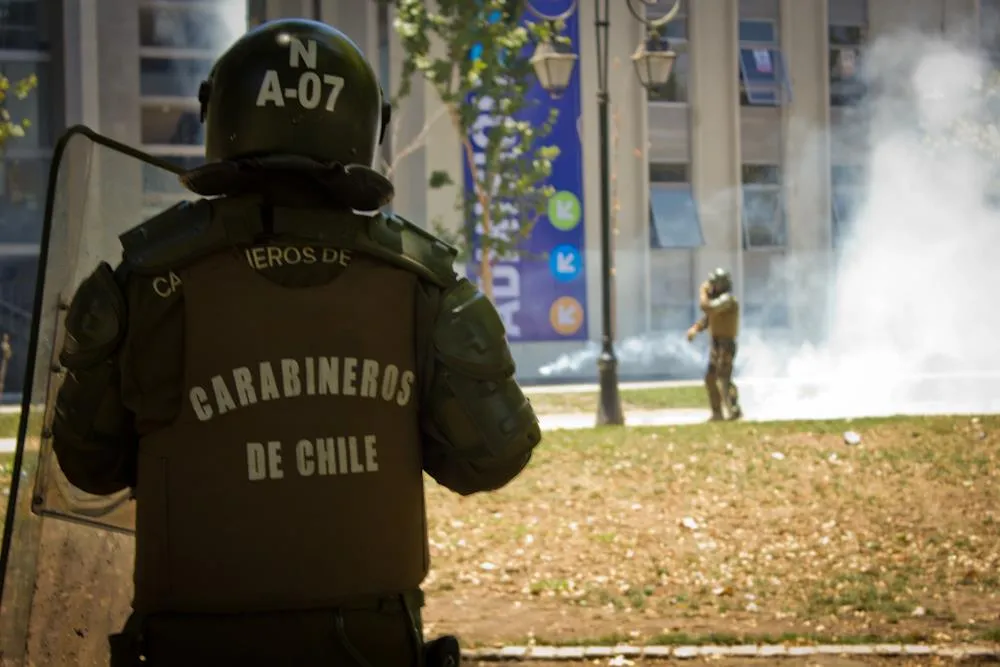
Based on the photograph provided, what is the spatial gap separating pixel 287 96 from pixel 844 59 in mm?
30645

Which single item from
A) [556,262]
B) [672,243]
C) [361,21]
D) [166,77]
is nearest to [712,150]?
[672,243]

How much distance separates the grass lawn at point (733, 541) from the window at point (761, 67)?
63.7ft

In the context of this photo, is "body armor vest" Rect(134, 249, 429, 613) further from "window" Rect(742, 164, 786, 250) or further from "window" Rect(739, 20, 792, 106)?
"window" Rect(742, 164, 786, 250)

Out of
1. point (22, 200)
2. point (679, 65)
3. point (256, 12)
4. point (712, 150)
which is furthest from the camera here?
point (712, 150)

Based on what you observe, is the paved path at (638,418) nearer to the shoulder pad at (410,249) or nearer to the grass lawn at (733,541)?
the grass lawn at (733,541)

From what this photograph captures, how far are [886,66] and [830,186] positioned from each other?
2.89 metres

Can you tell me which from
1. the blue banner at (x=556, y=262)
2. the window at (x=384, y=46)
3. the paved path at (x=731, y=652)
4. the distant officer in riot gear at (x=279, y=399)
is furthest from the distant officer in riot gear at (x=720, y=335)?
the blue banner at (x=556, y=262)

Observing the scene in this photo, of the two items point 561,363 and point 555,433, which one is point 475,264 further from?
point 555,433

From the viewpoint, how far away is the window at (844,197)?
3191 centimetres

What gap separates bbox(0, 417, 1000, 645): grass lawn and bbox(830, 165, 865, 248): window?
19812mm

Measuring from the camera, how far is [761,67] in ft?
101

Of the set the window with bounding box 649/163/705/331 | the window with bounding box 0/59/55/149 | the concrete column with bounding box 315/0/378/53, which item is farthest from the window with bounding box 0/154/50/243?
the window with bounding box 649/163/705/331

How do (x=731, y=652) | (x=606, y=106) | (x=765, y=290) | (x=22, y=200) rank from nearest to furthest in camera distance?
(x=731, y=652), (x=606, y=106), (x=22, y=200), (x=765, y=290)

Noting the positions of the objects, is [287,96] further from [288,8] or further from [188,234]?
[288,8]
